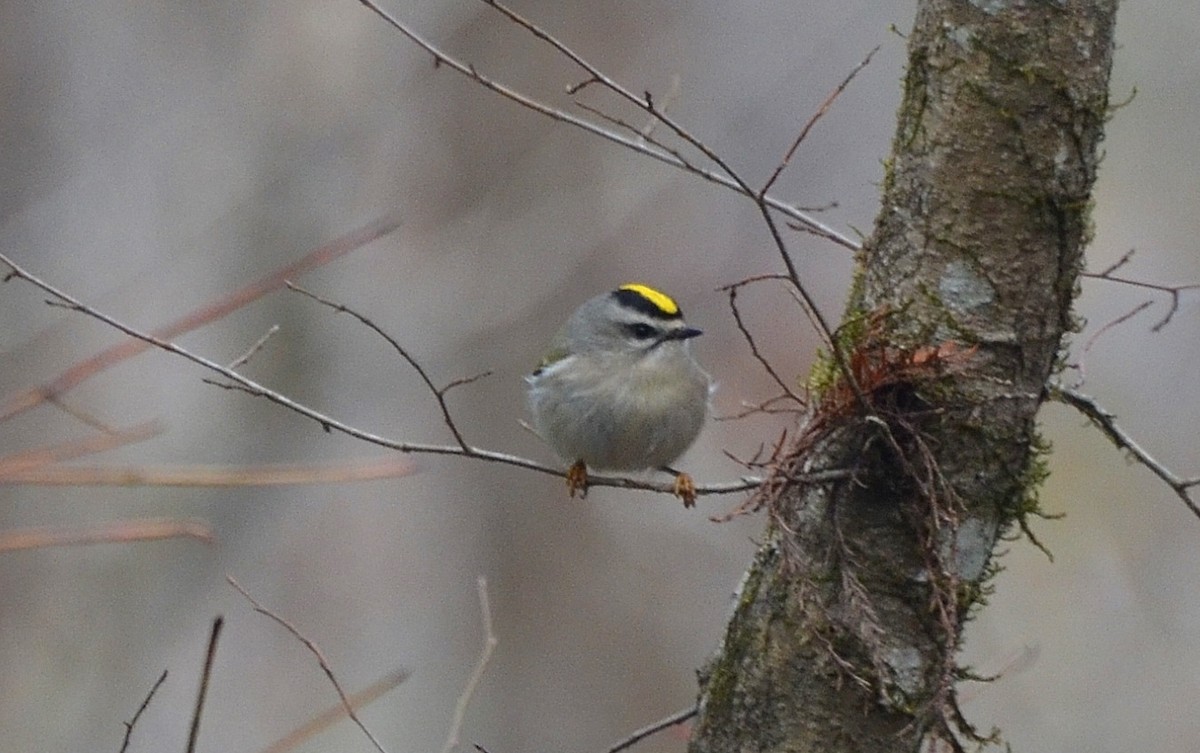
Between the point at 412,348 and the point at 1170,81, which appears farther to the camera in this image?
A: the point at 1170,81

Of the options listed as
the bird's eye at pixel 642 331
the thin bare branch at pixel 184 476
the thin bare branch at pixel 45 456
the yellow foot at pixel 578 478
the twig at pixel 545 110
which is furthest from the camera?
the bird's eye at pixel 642 331

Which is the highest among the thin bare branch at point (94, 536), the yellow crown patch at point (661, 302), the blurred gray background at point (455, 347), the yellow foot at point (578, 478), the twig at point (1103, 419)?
the blurred gray background at point (455, 347)

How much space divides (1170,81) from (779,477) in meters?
7.64

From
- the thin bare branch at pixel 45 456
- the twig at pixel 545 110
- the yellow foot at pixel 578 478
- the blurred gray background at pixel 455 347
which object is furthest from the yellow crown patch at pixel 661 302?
the blurred gray background at pixel 455 347

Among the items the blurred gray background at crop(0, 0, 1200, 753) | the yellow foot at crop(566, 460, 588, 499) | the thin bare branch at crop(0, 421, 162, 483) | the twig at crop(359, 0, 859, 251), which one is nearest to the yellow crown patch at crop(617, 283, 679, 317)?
the yellow foot at crop(566, 460, 588, 499)

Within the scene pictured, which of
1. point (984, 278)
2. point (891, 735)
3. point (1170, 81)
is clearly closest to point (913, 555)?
point (891, 735)

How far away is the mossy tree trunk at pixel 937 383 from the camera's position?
262cm

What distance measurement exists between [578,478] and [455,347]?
14.1ft

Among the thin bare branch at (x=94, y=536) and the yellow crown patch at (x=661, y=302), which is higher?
the yellow crown patch at (x=661, y=302)

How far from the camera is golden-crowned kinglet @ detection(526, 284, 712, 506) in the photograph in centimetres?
426

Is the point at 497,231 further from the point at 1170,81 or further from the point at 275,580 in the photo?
the point at 1170,81

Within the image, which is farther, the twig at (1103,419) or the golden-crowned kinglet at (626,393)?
the golden-crowned kinglet at (626,393)

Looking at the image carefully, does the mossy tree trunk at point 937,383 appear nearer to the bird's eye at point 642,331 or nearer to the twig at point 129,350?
the twig at point 129,350

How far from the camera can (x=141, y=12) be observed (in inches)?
316
